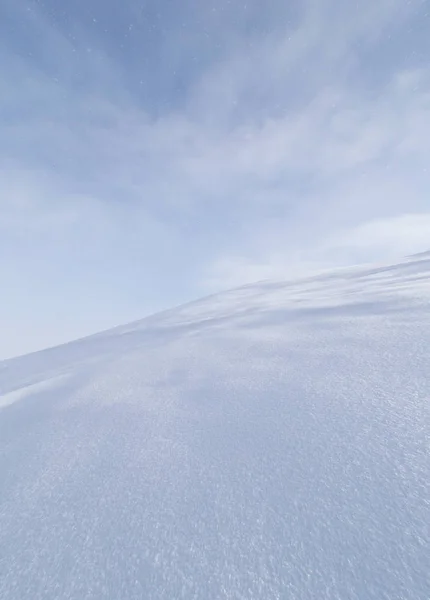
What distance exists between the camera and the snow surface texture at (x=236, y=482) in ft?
2.20

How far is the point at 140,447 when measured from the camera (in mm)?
1251

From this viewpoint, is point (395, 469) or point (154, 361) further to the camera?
point (154, 361)

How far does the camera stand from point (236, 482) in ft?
3.09

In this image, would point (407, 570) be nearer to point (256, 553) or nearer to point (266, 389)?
point (256, 553)

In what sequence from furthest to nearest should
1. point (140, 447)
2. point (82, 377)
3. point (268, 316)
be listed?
1. point (268, 316)
2. point (82, 377)
3. point (140, 447)

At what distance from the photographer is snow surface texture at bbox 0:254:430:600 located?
2.20 ft

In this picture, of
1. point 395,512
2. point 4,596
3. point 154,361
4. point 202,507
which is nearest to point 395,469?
point 395,512

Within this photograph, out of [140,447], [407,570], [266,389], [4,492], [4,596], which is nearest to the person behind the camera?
[407,570]

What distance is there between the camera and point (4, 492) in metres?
1.12

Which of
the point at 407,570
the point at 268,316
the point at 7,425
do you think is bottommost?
the point at 407,570

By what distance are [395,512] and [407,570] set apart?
0.43ft

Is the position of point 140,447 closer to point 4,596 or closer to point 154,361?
point 4,596

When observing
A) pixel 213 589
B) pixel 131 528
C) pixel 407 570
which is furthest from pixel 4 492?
pixel 407 570

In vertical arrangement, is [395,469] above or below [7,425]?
below
